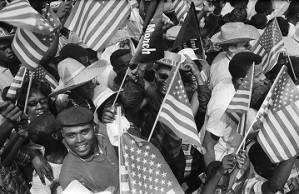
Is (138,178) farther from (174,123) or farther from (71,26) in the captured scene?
(71,26)

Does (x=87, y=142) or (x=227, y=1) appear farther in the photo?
(x=227, y=1)

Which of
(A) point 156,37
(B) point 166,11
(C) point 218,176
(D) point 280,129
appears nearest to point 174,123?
(C) point 218,176

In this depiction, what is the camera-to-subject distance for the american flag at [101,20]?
5070mm

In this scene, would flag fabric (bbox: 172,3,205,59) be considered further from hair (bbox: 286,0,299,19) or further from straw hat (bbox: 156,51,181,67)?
hair (bbox: 286,0,299,19)

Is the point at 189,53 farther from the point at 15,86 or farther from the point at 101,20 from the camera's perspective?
the point at 15,86

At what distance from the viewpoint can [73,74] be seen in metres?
5.11

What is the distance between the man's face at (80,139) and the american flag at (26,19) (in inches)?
50.8

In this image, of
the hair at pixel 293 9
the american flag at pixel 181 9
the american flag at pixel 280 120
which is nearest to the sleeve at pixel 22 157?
the american flag at pixel 280 120

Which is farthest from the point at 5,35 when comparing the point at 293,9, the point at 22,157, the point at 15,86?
the point at 293,9

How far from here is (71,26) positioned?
5.22 meters

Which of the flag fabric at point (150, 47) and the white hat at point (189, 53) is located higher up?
the flag fabric at point (150, 47)

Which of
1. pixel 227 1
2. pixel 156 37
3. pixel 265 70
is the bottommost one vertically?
pixel 227 1

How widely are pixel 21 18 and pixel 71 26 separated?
1.82ft

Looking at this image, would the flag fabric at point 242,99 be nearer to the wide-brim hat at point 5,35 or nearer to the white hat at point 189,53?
the white hat at point 189,53
